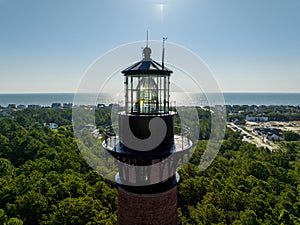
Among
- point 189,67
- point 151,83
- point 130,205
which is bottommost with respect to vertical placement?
point 130,205

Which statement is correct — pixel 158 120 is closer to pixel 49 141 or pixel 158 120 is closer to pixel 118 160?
pixel 118 160

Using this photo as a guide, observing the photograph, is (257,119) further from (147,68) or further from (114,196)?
(147,68)

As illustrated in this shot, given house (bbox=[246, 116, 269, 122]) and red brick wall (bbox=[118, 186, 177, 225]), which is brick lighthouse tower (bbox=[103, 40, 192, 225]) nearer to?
red brick wall (bbox=[118, 186, 177, 225])

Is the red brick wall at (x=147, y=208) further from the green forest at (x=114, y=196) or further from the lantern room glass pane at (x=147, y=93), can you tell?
the green forest at (x=114, y=196)

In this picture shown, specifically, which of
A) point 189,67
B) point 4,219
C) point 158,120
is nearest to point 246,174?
point 189,67

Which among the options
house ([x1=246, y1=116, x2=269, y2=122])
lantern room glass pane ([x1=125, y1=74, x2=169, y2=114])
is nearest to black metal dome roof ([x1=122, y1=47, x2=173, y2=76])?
lantern room glass pane ([x1=125, y1=74, x2=169, y2=114])

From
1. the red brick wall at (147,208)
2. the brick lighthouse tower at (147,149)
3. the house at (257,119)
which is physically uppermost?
the brick lighthouse tower at (147,149)

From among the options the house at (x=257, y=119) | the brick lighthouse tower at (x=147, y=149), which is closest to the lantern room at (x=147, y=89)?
the brick lighthouse tower at (x=147, y=149)

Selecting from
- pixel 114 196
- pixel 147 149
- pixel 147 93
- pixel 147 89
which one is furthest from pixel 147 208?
pixel 114 196
